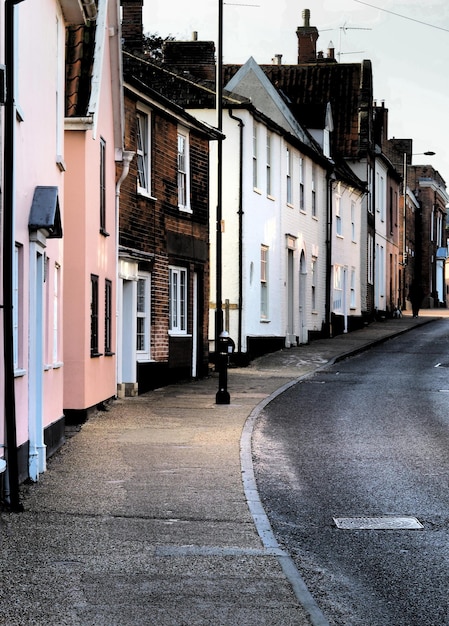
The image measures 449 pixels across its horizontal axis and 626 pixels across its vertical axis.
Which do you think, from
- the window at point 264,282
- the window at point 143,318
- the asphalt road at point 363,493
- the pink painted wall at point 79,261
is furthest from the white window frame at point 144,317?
the window at point 264,282

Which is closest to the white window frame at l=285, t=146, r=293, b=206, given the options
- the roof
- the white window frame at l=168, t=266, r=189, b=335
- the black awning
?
the roof

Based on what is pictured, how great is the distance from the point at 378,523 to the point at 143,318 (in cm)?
1483

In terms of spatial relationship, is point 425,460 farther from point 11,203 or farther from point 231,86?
point 231,86

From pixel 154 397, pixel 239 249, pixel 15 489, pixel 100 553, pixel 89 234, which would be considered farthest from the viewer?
pixel 239 249

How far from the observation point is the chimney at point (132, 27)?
3081cm

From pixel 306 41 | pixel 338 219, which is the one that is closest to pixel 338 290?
pixel 338 219

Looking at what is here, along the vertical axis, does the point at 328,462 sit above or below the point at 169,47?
below

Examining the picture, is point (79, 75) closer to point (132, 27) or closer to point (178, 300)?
point (178, 300)

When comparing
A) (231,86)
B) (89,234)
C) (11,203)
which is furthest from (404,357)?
(11,203)

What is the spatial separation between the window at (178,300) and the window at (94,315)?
6.96 metres

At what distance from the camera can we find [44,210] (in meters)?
12.9

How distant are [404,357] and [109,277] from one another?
14.8 meters

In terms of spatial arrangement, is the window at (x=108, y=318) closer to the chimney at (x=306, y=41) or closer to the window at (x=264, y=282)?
the window at (x=264, y=282)

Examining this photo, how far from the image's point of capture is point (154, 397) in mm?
23422
